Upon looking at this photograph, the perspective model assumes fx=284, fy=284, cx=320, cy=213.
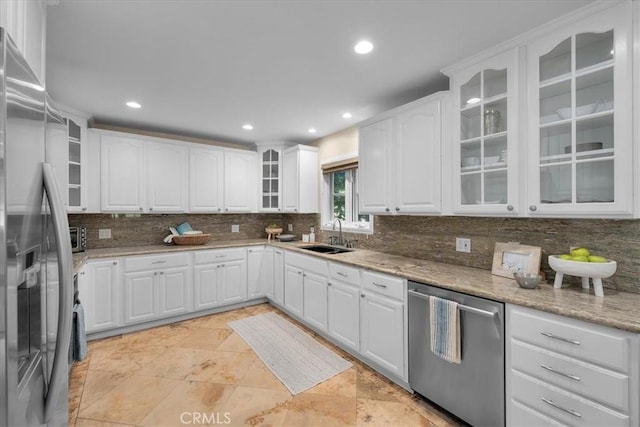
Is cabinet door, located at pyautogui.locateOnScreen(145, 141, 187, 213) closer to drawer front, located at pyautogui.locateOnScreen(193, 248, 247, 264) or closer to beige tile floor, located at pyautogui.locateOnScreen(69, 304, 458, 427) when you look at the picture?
drawer front, located at pyautogui.locateOnScreen(193, 248, 247, 264)

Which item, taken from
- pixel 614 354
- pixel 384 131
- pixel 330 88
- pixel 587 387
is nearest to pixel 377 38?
pixel 330 88

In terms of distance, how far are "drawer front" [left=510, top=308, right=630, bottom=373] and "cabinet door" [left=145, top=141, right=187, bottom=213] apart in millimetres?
3772

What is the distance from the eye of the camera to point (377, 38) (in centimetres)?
184

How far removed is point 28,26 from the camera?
1.18m

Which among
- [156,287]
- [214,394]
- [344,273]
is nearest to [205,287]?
[156,287]

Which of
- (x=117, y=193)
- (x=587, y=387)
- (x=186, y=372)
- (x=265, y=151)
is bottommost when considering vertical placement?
(x=186, y=372)

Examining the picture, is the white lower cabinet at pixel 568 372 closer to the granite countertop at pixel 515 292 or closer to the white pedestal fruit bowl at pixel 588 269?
the granite countertop at pixel 515 292

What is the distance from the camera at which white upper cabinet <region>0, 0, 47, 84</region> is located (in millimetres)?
987

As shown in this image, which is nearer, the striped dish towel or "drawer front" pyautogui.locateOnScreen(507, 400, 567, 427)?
"drawer front" pyautogui.locateOnScreen(507, 400, 567, 427)

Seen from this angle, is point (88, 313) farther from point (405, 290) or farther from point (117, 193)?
point (405, 290)

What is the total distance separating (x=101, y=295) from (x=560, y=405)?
388 cm

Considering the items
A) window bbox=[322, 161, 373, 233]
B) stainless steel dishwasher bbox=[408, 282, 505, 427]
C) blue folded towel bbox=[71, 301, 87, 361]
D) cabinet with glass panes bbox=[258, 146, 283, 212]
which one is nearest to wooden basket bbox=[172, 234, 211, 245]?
cabinet with glass panes bbox=[258, 146, 283, 212]

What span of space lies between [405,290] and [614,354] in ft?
3.59

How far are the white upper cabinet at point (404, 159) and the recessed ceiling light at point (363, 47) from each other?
Result: 2.28ft
